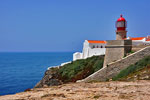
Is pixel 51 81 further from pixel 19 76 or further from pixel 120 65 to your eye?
pixel 19 76

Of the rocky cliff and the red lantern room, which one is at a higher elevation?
the red lantern room

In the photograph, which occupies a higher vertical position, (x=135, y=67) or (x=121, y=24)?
(x=121, y=24)

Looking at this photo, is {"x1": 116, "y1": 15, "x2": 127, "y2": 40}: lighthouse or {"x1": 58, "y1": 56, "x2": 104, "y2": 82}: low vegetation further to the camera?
{"x1": 116, "y1": 15, "x2": 127, "y2": 40}: lighthouse

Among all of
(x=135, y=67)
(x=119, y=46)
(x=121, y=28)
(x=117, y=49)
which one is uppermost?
(x=121, y=28)

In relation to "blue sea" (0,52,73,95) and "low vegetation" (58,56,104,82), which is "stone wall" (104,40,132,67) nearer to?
"low vegetation" (58,56,104,82)

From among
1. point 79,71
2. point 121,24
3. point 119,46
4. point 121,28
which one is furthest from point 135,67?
point 79,71

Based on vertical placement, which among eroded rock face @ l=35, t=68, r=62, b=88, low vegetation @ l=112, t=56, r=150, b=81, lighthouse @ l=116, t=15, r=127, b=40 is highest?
lighthouse @ l=116, t=15, r=127, b=40

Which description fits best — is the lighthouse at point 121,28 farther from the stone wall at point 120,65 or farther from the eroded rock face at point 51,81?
A: the eroded rock face at point 51,81

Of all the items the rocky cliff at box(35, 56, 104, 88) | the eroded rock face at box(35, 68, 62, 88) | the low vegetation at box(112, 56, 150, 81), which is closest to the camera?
the low vegetation at box(112, 56, 150, 81)

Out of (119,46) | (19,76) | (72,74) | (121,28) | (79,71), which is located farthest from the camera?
(19,76)

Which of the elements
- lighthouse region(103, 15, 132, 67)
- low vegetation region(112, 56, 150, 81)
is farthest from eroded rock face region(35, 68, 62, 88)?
low vegetation region(112, 56, 150, 81)

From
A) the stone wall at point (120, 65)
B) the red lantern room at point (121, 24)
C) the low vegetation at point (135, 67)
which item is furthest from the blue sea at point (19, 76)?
the low vegetation at point (135, 67)

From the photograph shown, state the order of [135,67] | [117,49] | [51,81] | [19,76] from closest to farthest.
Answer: [135,67], [117,49], [51,81], [19,76]

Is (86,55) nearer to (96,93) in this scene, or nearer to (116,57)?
(116,57)
